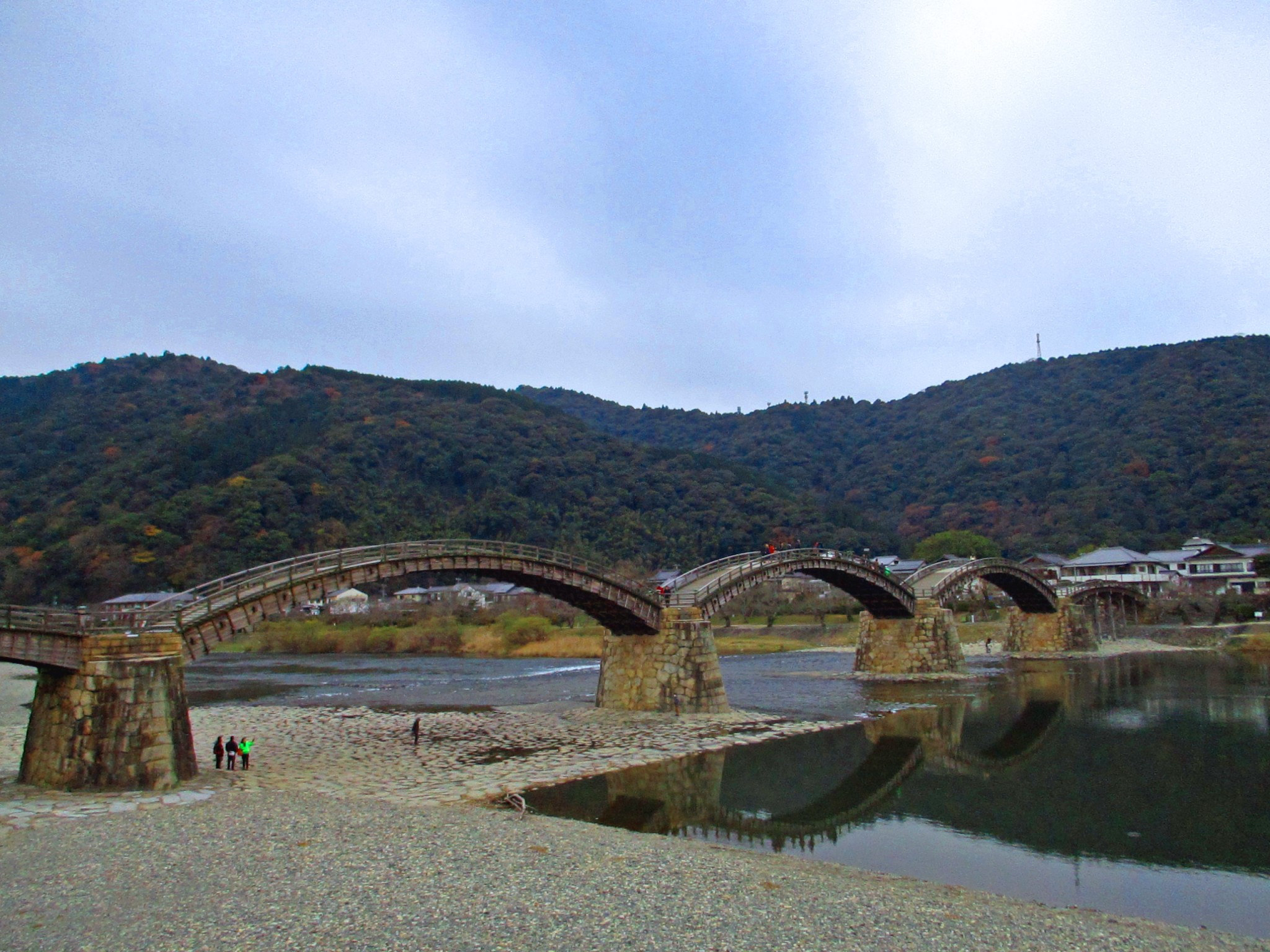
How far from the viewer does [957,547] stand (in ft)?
275

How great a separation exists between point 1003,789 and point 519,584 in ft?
50.8

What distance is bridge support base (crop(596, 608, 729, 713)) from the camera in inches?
1062

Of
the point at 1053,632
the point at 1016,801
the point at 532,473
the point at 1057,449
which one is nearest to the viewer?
the point at 1016,801

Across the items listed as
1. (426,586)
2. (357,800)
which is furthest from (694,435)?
(357,800)

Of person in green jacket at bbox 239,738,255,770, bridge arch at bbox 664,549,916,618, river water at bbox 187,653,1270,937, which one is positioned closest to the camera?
river water at bbox 187,653,1270,937

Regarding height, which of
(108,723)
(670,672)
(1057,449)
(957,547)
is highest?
(1057,449)

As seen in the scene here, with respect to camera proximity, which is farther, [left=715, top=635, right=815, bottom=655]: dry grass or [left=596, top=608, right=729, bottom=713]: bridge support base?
[left=715, top=635, right=815, bottom=655]: dry grass

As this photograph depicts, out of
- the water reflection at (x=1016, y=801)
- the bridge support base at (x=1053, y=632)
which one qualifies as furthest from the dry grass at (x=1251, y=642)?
the water reflection at (x=1016, y=801)

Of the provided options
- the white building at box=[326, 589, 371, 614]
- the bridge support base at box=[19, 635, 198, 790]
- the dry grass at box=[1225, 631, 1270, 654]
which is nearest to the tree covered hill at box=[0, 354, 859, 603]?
the white building at box=[326, 589, 371, 614]

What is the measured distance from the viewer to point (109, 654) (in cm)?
1536

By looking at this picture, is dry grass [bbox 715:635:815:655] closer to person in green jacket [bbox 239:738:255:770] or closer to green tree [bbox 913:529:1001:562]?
green tree [bbox 913:529:1001:562]

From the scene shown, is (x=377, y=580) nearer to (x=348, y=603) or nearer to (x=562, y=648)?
(x=562, y=648)

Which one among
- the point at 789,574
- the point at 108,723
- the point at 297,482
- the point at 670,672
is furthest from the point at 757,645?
the point at 297,482

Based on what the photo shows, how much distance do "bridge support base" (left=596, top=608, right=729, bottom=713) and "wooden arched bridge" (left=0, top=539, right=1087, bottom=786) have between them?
4 centimetres
